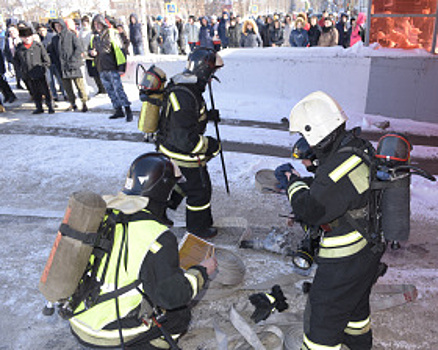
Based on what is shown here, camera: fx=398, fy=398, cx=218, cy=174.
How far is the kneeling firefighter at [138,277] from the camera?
2.20m

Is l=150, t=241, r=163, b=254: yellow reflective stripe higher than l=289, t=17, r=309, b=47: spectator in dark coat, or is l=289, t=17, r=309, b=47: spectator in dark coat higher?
l=289, t=17, r=309, b=47: spectator in dark coat

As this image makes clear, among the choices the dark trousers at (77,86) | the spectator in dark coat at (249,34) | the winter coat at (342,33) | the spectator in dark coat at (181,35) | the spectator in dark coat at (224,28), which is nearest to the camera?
the dark trousers at (77,86)

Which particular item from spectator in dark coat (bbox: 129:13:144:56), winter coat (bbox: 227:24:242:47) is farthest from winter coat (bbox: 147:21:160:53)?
winter coat (bbox: 227:24:242:47)

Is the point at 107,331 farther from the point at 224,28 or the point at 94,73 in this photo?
the point at 224,28

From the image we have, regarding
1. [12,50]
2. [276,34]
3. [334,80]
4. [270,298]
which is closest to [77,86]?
[12,50]

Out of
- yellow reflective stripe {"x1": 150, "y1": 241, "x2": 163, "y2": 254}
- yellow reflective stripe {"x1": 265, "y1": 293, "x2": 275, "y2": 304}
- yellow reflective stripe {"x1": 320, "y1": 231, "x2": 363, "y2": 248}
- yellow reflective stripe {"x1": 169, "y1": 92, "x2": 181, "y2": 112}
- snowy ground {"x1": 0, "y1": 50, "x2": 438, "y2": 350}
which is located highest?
yellow reflective stripe {"x1": 169, "y1": 92, "x2": 181, "y2": 112}

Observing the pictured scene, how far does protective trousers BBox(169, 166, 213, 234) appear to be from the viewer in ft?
14.5

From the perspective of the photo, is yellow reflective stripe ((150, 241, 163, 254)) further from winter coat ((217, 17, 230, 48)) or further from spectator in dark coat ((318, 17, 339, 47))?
winter coat ((217, 17, 230, 48))

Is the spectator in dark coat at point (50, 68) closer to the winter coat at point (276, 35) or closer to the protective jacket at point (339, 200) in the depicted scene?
the winter coat at point (276, 35)

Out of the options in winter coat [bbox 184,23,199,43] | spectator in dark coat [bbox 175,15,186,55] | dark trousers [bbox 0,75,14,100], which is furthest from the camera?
spectator in dark coat [bbox 175,15,186,55]

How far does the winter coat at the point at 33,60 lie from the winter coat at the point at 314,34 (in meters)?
8.84

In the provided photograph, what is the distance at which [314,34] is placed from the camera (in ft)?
45.6

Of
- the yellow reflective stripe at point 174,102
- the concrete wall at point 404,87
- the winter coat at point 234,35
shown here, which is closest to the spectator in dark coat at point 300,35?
the winter coat at point 234,35

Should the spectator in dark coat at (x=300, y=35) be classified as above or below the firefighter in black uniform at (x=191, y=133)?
above
